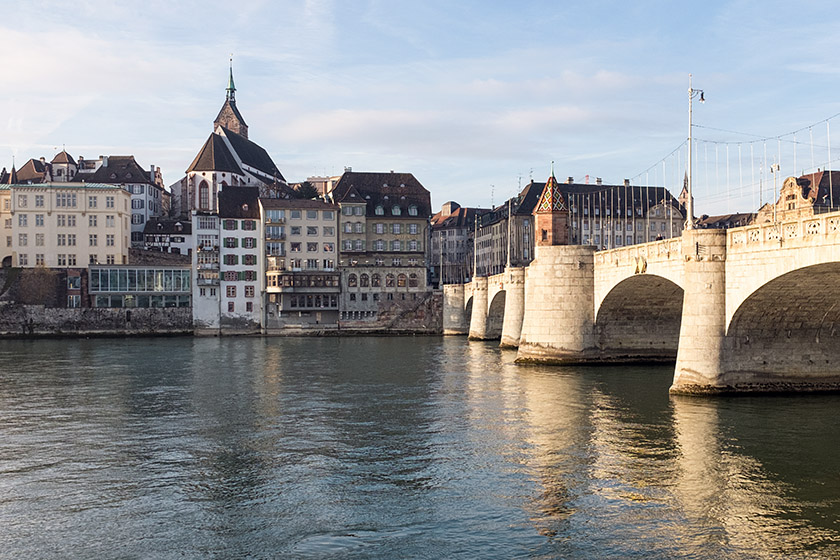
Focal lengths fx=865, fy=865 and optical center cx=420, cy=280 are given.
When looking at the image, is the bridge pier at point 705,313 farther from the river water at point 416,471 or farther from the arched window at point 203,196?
the arched window at point 203,196

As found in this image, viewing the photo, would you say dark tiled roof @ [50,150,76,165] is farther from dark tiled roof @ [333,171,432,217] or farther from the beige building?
dark tiled roof @ [333,171,432,217]

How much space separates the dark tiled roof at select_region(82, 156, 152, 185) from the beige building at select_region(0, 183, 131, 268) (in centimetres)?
2331

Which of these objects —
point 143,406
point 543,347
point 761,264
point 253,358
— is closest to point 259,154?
point 253,358

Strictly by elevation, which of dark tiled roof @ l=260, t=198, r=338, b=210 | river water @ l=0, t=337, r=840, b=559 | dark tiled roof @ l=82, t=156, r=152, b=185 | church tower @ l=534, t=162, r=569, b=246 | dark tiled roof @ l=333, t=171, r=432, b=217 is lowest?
river water @ l=0, t=337, r=840, b=559

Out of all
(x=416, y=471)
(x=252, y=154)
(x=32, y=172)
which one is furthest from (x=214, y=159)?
(x=416, y=471)

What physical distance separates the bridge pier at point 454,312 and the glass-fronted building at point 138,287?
1239 inches

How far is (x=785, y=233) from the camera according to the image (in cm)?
3238

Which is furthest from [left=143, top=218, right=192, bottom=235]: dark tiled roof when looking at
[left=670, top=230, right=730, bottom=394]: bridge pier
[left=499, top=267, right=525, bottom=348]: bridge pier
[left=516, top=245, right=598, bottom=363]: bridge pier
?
[left=670, top=230, right=730, bottom=394]: bridge pier

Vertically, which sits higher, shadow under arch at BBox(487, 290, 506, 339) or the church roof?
the church roof

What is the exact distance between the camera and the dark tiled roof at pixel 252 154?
149 metres

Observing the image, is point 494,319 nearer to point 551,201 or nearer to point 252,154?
point 551,201

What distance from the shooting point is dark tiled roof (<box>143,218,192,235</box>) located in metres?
125

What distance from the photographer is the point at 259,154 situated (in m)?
163

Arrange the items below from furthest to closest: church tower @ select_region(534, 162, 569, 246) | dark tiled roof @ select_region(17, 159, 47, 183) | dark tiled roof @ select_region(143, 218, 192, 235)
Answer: dark tiled roof @ select_region(17, 159, 47, 183)
dark tiled roof @ select_region(143, 218, 192, 235)
church tower @ select_region(534, 162, 569, 246)
